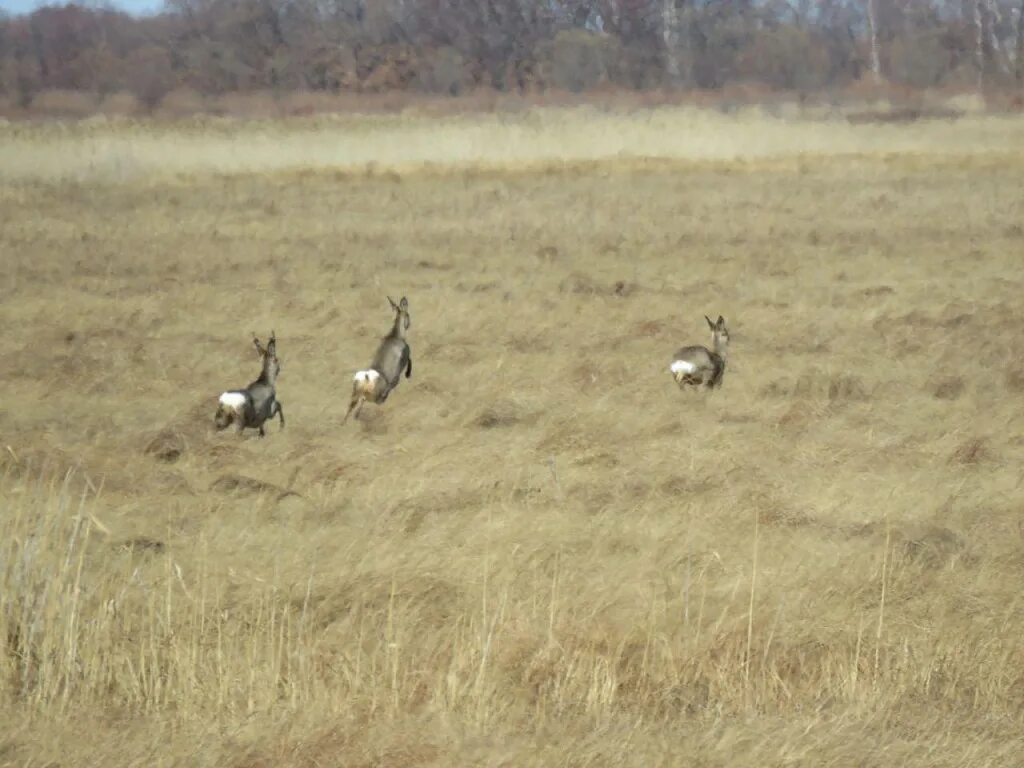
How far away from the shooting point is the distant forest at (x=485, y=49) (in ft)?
173

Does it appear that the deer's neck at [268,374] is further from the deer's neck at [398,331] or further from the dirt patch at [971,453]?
the dirt patch at [971,453]

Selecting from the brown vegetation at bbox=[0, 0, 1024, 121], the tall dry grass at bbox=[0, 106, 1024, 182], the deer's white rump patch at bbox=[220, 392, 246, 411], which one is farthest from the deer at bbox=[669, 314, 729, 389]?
the brown vegetation at bbox=[0, 0, 1024, 121]

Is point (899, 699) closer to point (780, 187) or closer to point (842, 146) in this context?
point (780, 187)

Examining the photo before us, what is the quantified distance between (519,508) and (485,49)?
52.6m

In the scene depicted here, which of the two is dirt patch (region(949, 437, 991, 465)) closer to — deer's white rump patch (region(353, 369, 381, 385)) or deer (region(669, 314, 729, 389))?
deer (region(669, 314, 729, 389))

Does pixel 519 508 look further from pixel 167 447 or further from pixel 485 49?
pixel 485 49

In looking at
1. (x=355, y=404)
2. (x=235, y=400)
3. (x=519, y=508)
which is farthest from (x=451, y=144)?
(x=519, y=508)

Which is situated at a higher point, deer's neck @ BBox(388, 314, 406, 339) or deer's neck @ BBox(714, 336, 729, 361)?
deer's neck @ BBox(388, 314, 406, 339)

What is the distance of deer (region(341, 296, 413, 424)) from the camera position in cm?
980

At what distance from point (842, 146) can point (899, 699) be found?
2550 cm

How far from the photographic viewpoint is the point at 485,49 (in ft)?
192

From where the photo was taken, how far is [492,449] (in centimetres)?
881

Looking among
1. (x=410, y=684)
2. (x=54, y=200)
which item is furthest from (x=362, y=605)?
(x=54, y=200)

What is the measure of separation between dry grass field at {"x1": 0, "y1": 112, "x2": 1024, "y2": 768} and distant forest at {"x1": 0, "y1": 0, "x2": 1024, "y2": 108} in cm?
3320
